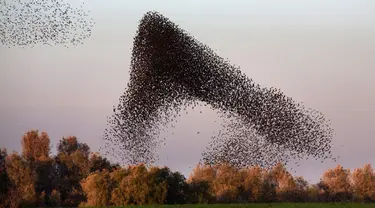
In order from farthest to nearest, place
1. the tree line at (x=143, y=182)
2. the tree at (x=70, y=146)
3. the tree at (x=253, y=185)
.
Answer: the tree at (x=70, y=146) → the tree at (x=253, y=185) → the tree line at (x=143, y=182)

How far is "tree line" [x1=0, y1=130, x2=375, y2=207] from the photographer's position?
52938mm

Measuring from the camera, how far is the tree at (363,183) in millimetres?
68125

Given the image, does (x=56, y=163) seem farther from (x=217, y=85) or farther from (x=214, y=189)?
(x=217, y=85)

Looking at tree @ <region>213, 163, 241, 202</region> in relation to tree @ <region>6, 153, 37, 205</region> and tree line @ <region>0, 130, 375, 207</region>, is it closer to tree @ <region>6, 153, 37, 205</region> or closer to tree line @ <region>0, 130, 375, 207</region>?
tree line @ <region>0, 130, 375, 207</region>

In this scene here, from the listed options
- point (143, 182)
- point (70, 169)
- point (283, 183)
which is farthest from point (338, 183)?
point (70, 169)

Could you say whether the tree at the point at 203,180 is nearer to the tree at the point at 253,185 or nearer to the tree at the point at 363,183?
the tree at the point at 253,185

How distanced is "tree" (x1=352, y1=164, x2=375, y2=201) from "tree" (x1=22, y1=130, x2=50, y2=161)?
36010 mm

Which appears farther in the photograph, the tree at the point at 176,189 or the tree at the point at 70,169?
the tree at the point at 70,169

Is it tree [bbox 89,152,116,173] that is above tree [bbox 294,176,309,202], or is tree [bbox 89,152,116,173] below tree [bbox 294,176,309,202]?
above

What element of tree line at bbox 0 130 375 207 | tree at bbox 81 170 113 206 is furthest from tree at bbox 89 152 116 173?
tree at bbox 81 170 113 206

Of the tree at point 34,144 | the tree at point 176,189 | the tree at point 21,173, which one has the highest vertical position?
the tree at point 34,144

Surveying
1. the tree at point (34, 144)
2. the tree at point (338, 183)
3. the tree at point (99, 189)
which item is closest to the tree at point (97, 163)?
the tree at point (34, 144)

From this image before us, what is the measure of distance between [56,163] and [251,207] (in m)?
40.7

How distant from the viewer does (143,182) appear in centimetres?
5184
